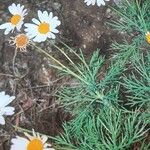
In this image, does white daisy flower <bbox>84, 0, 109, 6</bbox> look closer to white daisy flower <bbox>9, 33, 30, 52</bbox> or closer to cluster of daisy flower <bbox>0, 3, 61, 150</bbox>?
cluster of daisy flower <bbox>0, 3, 61, 150</bbox>

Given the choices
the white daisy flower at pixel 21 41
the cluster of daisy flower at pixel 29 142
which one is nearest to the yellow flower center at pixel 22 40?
the white daisy flower at pixel 21 41

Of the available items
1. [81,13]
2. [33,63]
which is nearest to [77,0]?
[81,13]

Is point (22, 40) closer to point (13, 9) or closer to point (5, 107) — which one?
point (13, 9)

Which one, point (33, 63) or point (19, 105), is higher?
point (33, 63)

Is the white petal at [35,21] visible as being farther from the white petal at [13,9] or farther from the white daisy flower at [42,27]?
the white petal at [13,9]

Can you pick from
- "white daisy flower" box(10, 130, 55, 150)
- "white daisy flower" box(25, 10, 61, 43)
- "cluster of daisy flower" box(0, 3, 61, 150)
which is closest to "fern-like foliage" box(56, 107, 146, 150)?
"white daisy flower" box(10, 130, 55, 150)

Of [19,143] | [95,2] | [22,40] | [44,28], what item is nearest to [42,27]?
[44,28]

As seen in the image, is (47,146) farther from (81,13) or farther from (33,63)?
(81,13)
